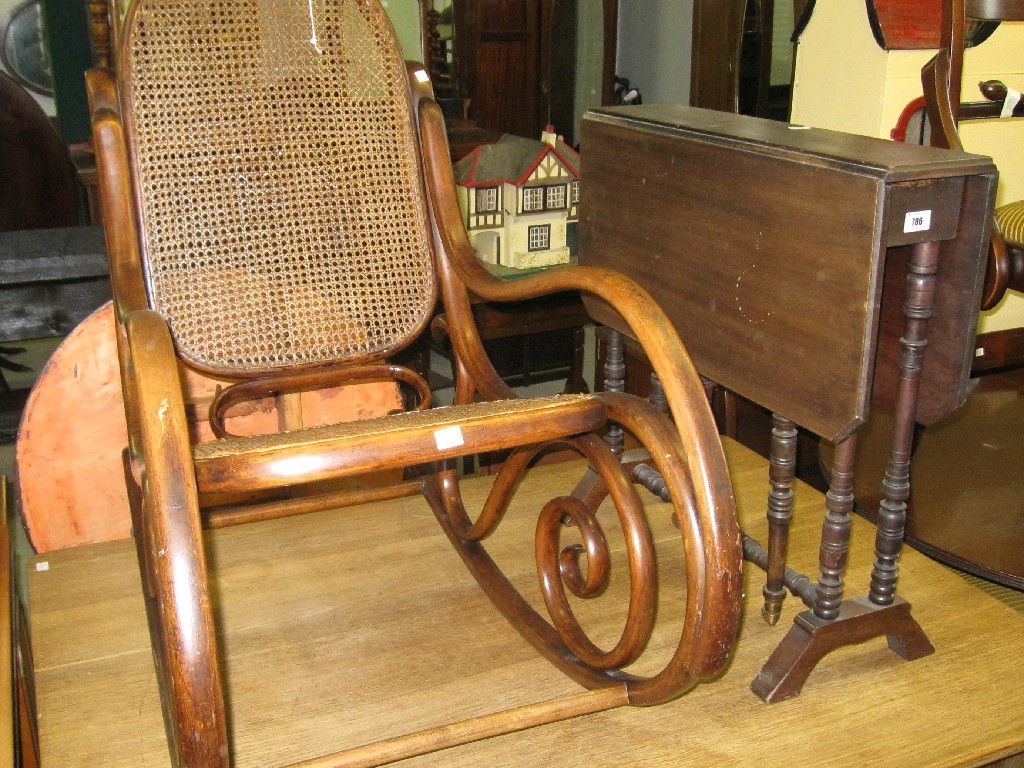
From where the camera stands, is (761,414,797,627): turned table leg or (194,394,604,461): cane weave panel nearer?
(194,394,604,461): cane weave panel

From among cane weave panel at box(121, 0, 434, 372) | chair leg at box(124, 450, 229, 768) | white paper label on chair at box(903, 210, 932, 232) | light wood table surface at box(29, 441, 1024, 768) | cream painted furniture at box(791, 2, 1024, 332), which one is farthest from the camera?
cream painted furniture at box(791, 2, 1024, 332)

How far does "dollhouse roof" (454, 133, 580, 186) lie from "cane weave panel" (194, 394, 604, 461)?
138 cm

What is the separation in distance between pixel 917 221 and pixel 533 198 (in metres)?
1.44

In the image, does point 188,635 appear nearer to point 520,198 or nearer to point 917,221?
point 917,221

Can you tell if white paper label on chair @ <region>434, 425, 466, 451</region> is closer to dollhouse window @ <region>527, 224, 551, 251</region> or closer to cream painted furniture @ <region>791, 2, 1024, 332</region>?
dollhouse window @ <region>527, 224, 551, 251</region>

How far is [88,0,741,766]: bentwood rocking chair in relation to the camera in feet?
3.56

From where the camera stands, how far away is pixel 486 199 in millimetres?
2537

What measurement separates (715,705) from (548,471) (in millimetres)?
779

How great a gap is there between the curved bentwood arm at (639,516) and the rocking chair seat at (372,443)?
0.10 metres

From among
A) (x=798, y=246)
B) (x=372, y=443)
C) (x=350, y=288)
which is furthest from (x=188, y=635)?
(x=798, y=246)

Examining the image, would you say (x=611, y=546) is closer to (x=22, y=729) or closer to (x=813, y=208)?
(x=813, y=208)

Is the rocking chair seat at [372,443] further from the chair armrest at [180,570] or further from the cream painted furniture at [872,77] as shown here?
the cream painted furniture at [872,77]

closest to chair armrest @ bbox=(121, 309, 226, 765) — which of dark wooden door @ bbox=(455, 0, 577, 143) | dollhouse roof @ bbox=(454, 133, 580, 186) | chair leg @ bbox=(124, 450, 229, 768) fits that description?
chair leg @ bbox=(124, 450, 229, 768)

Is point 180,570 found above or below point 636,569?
above
